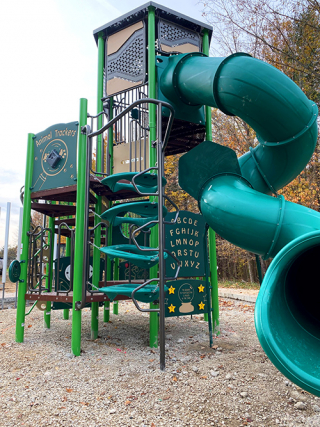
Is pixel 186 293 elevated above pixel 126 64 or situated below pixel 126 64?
below

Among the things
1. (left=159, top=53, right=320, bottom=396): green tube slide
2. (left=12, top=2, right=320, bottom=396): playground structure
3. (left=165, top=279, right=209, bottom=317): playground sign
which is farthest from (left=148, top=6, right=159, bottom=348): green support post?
(left=159, top=53, right=320, bottom=396): green tube slide

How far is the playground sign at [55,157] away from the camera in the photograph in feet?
13.8

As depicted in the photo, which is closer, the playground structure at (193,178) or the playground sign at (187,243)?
the playground structure at (193,178)

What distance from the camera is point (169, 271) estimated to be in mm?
4398

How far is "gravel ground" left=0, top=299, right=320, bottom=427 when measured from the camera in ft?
7.54

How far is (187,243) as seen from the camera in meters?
4.54

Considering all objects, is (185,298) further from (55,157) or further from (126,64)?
(126,64)

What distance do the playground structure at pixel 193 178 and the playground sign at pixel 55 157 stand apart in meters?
0.02

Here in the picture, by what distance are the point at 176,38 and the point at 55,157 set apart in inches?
122

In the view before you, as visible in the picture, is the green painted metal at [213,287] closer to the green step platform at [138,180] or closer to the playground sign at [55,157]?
the green step platform at [138,180]

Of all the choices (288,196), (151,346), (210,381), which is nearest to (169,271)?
(151,346)

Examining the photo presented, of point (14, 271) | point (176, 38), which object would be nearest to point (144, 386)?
point (14, 271)

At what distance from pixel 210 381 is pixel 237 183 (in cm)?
185

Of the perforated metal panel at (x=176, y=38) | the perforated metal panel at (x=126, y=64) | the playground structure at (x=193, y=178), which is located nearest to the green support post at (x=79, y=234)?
the playground structure at (x=193, y=178)
